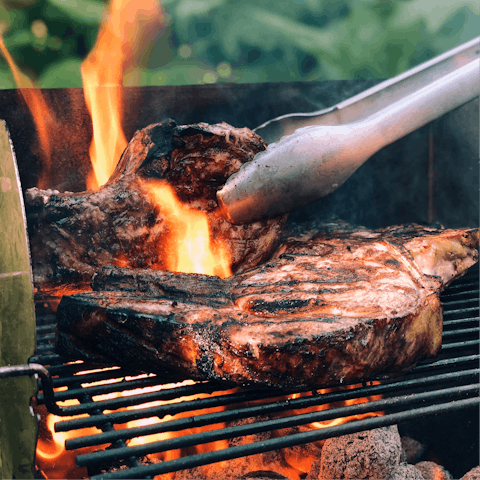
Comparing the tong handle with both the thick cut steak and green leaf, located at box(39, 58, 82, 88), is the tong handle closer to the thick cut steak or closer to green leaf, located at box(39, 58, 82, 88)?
green leaf, located at box(39, 58, 82, 88)

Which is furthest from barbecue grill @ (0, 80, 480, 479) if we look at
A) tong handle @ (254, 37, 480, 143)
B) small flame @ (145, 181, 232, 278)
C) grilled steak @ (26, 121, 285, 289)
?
small flame @ (145, 181, 232, 278)

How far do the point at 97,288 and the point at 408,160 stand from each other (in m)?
2.57

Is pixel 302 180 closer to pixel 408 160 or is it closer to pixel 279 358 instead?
pixel 279 358

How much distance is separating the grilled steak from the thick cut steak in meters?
0.37

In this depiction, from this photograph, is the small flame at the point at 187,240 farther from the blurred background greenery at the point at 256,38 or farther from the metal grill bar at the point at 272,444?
the metal grill bar at the point at 272,444

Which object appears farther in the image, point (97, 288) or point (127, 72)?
point (127, 72)

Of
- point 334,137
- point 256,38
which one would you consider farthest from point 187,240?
point 256,38

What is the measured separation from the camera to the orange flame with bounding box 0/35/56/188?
8.02 feet

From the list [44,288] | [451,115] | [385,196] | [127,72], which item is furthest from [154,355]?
[451,115]

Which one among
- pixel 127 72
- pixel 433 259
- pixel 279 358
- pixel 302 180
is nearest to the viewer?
pixel 279 358

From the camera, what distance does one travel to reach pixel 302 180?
2104mm

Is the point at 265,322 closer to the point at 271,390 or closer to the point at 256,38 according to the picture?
the point at 271,390

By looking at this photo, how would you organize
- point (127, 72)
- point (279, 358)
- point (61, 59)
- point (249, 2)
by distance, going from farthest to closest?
point (249, 2) → point (127, 72) → point (61, 59) → point (279, 358)

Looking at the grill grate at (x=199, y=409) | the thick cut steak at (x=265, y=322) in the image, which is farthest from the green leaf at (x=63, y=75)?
the grill grate at (x=199, y=409)
